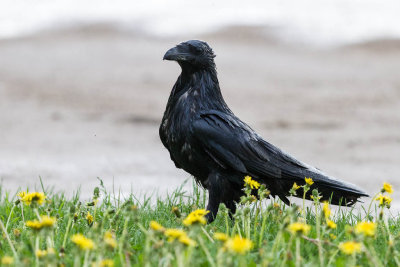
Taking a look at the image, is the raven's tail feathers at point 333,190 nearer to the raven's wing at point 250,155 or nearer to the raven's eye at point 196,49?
the raven's wing at point 250,155

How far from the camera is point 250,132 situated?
14.8 feet

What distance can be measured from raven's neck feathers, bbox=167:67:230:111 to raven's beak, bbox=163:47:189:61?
0.54 ft

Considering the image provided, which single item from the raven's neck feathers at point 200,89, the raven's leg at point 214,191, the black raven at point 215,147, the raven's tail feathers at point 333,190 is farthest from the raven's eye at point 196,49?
the raven's tail feathers at point 333,190

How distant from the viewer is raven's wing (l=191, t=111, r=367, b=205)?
4.32 metres

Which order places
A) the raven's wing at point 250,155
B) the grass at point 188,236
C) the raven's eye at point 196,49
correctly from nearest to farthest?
the grass at point 188,236, the raven's wing at point 250,155, the raven's eye at point 196,49

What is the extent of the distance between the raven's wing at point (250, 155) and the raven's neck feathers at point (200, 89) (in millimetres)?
119

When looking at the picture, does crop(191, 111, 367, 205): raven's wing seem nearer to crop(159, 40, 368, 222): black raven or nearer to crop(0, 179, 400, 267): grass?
crop(159, 40, 368, 222): black raven

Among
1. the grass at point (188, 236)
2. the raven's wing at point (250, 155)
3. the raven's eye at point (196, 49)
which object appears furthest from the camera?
the raven's eye at point (196, 49)

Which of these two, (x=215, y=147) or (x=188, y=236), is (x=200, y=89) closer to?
(x=215, y=147)

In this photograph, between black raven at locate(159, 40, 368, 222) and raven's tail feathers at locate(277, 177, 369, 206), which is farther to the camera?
raven's tail feathers at locate(277, 177, 369, 206)

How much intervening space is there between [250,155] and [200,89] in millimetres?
581

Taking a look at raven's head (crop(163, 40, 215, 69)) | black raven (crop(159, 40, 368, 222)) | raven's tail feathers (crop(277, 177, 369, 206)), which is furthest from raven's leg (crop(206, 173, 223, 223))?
raven's head (crop(163, 40, 215, 69))

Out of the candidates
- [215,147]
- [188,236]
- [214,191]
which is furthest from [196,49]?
[188,236]

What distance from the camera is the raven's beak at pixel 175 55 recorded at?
4.36 m
